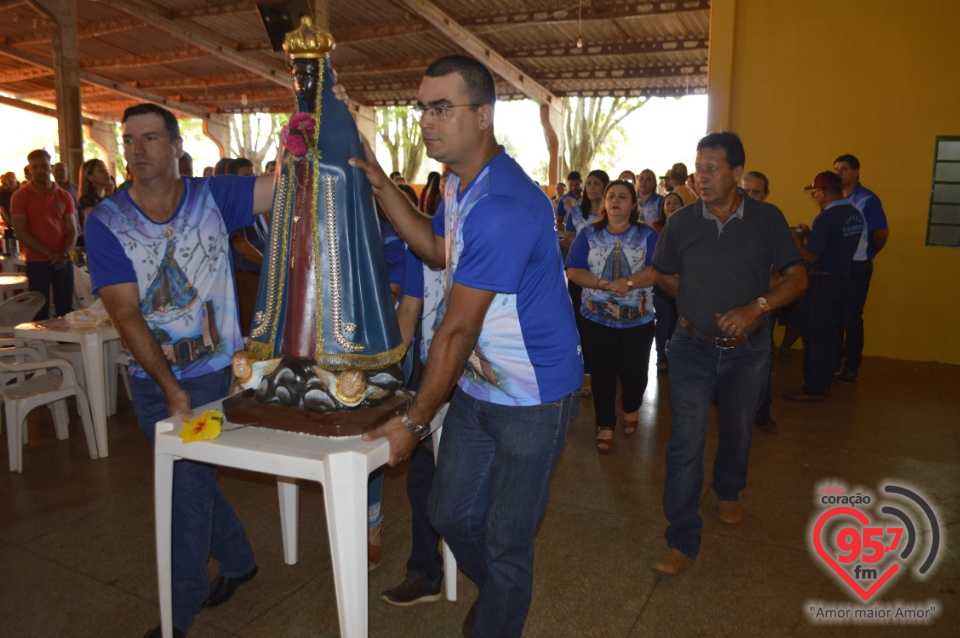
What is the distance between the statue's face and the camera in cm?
208

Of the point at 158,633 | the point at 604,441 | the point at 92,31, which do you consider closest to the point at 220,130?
the point at 92,31

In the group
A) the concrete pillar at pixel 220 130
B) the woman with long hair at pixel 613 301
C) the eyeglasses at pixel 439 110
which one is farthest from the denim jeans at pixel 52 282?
the concrete pillar at pixel 220 130

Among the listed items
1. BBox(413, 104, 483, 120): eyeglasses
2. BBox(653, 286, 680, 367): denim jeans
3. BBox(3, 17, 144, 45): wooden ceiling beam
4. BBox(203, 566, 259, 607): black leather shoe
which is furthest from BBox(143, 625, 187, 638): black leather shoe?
BBox(3, 17, 144, 45): wooden ceiling beam

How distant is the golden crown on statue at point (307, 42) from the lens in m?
2.08

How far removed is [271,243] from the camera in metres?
2.23

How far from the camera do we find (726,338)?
120 inches

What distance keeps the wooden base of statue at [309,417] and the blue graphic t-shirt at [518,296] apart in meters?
0.28

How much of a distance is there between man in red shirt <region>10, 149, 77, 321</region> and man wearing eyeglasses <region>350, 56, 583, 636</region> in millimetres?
6127

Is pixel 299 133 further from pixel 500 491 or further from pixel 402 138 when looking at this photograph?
pixel 402 138

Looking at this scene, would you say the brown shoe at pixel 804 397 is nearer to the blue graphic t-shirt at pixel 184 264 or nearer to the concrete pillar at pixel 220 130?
the blue graphic t-shirt at pixel 184 264

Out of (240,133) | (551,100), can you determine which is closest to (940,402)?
(551,100)

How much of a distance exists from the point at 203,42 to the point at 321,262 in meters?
11.6

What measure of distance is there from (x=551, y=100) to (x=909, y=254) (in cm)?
789

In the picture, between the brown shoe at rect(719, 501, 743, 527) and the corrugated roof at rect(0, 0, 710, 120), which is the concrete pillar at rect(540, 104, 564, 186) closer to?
the corrugated roof at rect(0, 0, 710, 120)
